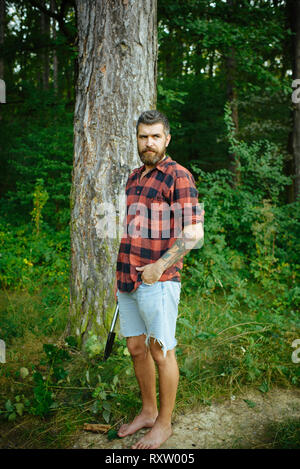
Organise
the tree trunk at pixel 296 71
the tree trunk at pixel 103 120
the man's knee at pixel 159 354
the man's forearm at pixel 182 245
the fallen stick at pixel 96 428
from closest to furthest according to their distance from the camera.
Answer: the man's forearm at pixel 182 245, the man's knee at pixel 159 354, the fallen stick at pixel 96 428, the tree trunk at pixel 103 120, the tree trunk at pixel 296 71

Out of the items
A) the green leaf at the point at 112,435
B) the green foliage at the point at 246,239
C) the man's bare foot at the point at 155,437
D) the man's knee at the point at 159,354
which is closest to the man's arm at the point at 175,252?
the man's knee at the point at 159,354

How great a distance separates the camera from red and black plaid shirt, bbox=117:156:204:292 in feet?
6.58

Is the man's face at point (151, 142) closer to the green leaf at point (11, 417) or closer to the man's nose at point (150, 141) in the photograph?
the man's nose at point (150, 141)

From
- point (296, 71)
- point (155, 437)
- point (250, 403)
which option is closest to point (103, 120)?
point (155, 437)

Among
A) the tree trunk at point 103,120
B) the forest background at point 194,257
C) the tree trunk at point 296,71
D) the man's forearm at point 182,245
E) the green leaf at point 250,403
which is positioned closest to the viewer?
the man's forearm at point 182,245

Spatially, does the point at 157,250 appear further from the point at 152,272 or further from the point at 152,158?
the point at 152,158

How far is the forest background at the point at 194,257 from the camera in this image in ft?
8.96

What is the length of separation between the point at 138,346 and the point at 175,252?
0.72 meters

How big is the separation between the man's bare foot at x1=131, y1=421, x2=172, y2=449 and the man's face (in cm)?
166

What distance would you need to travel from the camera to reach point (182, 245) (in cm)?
202

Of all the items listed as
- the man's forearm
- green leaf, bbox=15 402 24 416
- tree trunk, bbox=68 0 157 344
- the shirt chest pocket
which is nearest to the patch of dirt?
green leaf, bbox=15 402 24 416

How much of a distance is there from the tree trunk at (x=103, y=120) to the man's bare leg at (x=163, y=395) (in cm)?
111

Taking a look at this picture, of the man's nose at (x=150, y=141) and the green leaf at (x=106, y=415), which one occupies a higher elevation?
the man's nose at (x=150, y=141)

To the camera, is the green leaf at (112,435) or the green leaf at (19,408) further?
the green leaf at (19,408)
